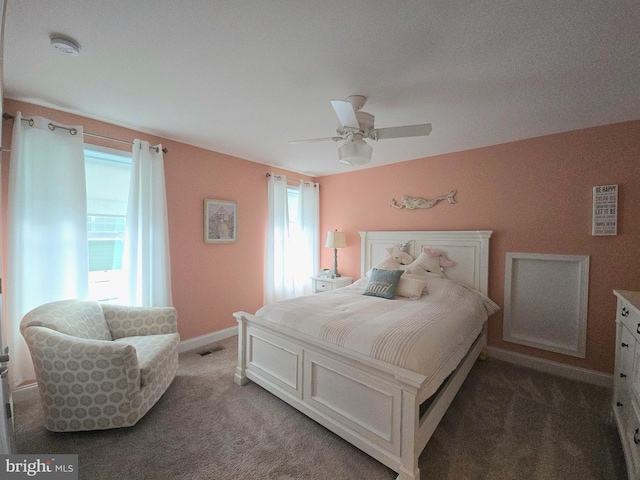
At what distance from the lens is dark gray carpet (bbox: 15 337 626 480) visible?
1694 millimetres

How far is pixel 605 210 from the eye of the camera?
2.60 meters

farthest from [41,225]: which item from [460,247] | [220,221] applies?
[460,247]

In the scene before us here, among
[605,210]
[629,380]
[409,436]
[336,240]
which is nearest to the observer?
[409,436]

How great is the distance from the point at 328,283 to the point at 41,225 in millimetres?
3306

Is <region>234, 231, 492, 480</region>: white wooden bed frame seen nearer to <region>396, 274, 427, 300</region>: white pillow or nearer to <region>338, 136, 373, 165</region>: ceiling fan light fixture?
<region>396, 274, 427, 300</region>: white pillow

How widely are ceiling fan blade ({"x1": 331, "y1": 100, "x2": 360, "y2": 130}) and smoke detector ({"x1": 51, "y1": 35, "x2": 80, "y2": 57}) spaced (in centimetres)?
→ 157

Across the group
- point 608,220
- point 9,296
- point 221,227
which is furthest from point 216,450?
point 608,220

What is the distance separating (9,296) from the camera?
225cm

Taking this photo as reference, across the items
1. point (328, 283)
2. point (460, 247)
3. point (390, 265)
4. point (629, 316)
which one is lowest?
point (328, 283)

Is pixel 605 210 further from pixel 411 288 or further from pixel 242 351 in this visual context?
pixel 242 351

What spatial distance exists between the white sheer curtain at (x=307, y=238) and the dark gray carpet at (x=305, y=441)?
7.76 feet

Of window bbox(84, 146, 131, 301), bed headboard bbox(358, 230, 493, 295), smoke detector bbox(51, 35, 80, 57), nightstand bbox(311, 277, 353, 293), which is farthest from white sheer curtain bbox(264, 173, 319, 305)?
smoke detector bbox(51, 35, 80, 57)

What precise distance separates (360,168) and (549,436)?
3683 millimetres

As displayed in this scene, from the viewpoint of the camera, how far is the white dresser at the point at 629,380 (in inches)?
60.3
